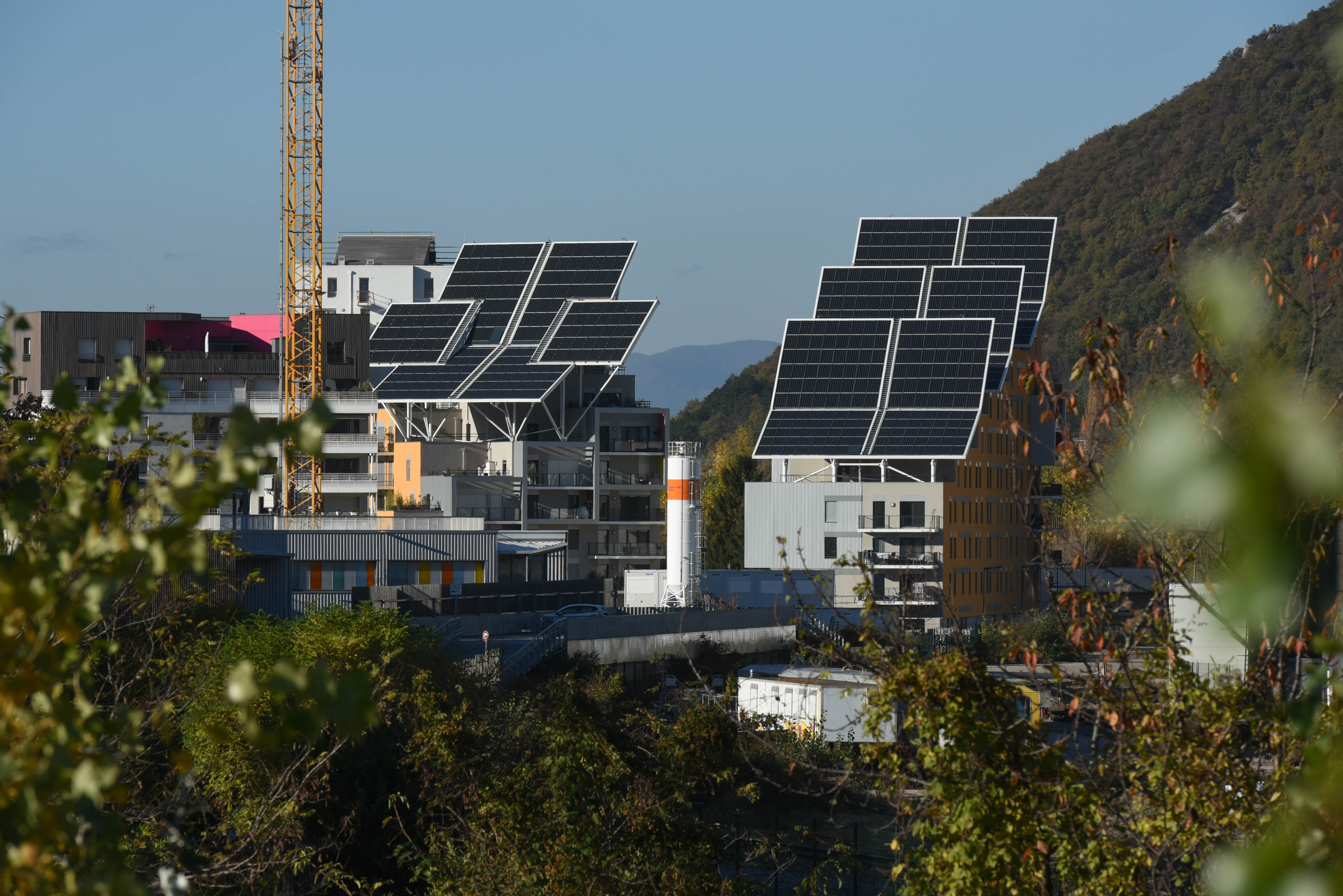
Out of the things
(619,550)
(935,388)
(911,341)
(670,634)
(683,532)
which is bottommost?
(670,634)

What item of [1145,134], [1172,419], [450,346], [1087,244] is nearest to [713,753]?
[1172,419]

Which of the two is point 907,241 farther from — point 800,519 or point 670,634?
point 670,634

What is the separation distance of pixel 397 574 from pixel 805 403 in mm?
23216

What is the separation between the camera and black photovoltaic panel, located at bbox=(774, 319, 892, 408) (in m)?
66.8

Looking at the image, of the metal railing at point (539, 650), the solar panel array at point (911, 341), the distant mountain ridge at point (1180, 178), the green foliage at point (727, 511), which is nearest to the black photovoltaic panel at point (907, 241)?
the solar panel array at point (911, 341)

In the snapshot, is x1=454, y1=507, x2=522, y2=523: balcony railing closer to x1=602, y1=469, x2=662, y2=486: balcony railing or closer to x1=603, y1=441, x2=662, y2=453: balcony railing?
x1=602, y1=469, x2=662, y2=486: balcony railing

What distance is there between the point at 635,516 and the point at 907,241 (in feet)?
69.7

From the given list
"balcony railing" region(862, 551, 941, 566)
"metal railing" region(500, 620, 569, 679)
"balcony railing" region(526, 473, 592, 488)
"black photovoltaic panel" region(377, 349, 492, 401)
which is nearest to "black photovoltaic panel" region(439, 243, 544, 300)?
"black photovoltaic panel" region(377, 349, 492, 401)

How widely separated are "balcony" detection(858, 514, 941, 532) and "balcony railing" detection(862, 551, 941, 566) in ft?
3.11

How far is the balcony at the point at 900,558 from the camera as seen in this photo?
194 feet

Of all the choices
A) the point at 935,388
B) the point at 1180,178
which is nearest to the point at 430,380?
the point at 935,388

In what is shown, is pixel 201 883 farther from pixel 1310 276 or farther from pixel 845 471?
pixel 845 471

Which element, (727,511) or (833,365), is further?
(727,511)

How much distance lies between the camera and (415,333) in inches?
3068
